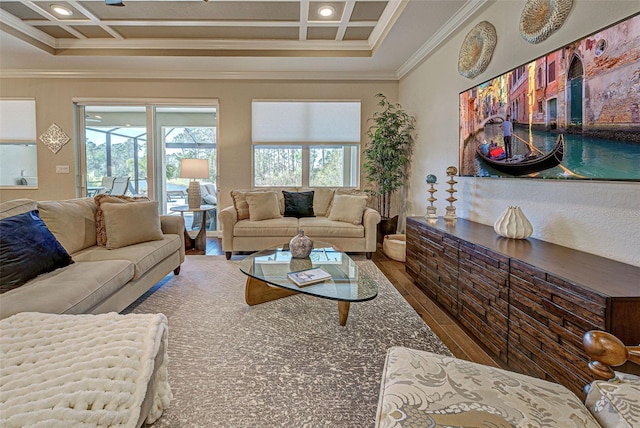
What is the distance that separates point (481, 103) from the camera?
2852mm

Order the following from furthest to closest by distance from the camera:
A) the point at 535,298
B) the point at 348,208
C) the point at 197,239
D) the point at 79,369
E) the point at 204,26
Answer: the point at 197,239 < the point at 348,208 < the point at 204,26 < the point at 535,298 < the point at 79,369

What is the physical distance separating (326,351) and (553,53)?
235cm

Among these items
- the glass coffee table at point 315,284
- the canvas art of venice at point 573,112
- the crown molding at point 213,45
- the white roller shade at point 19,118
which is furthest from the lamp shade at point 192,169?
the canvas art of venice at point 573,112

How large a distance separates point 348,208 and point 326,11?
232cm

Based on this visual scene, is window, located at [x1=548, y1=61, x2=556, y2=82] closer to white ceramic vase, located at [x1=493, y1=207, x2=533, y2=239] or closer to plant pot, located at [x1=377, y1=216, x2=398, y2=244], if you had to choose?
white ceramic vase, located at [x1=493, y1=207, x2=533, y2=239]

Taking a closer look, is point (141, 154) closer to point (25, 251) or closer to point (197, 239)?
point (197, 239)

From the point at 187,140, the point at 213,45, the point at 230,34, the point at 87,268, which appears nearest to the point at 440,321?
the point at 87,268

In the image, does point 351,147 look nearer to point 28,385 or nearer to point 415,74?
point 415,74

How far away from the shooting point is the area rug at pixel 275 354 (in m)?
1.50

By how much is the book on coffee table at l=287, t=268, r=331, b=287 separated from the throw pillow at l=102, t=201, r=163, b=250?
1.52 metres

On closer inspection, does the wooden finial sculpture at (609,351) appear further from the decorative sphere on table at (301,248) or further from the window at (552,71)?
the decorative sphere on table at (301,248)

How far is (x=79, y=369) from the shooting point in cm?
113

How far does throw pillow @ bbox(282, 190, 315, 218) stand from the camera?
182 inches

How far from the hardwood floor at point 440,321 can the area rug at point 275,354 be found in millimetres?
75
